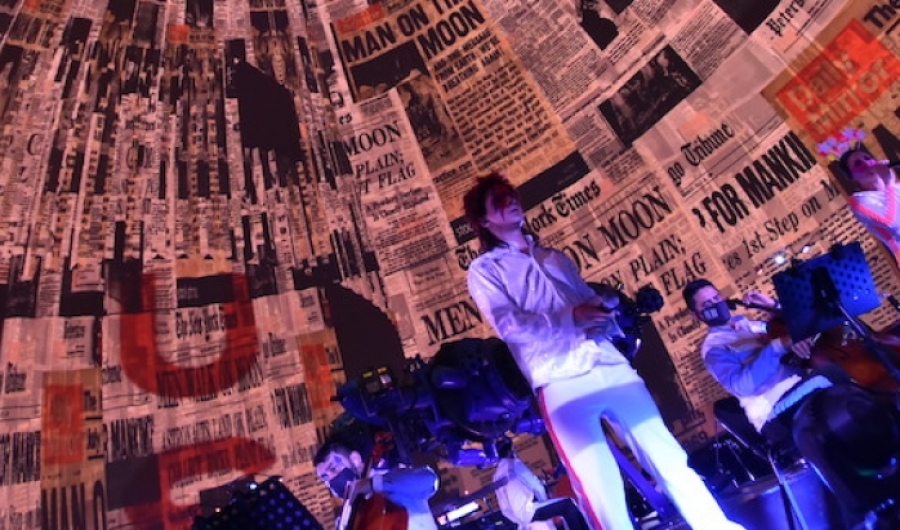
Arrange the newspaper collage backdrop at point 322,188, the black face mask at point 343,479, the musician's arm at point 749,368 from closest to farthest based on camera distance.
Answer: the musician's arm at point 749,368
the black face mask at point 343,479
the newspaper collage backdrop at point 322,188

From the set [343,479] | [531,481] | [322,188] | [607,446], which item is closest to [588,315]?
[607,446]

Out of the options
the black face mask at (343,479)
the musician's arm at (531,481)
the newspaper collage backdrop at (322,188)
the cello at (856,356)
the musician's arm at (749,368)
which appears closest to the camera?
the cello at (856,356)

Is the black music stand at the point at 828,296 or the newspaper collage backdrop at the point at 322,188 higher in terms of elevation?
the newspaper collage backdrop at the point at 322,188

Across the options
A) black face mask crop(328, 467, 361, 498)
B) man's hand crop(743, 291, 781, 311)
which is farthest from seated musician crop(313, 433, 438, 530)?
man's hand crop(743, 291, 781, 311)

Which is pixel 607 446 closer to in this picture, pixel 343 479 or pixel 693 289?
pixel 693 289

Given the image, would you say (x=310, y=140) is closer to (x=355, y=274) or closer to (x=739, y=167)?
(x=355, y=274)

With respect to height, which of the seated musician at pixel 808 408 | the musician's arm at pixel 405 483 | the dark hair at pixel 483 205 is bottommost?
the seated musician at pixel 808 408

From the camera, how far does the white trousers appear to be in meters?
2.08

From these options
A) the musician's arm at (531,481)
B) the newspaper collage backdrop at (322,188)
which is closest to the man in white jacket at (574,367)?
the musician's arm at (531,481)

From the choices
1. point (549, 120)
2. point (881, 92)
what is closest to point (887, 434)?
point (881, 92)

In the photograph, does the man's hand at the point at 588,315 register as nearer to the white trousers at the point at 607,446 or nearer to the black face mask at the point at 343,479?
the white trousers at the point at 607,446

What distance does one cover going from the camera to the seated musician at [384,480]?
298cm

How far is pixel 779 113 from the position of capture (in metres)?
4.77

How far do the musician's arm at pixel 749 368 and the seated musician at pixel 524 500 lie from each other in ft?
2.71
